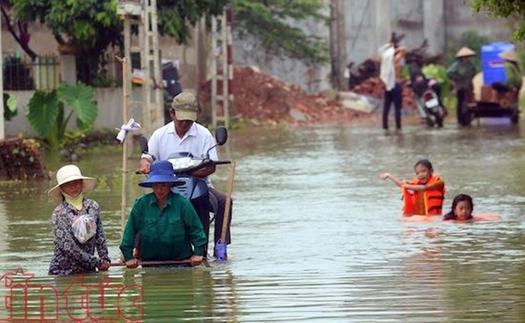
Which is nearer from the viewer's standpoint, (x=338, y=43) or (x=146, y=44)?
(x=146, y=44)

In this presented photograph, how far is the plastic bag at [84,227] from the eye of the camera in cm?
1148

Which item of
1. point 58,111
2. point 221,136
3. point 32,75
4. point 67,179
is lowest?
point 58,111

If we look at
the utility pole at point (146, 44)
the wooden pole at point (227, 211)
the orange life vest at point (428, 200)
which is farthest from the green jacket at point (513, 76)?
the wooden pole at point (227, 211)

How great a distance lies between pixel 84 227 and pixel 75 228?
3.0 inches

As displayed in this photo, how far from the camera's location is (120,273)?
1215 cm

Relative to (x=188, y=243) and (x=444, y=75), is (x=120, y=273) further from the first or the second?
(x=444, y=75)

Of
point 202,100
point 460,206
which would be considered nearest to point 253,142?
point 202,100

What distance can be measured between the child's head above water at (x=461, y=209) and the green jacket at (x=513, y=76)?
1771 centimetres

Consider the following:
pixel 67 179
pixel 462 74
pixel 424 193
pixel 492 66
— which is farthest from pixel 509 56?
pixel 67 179

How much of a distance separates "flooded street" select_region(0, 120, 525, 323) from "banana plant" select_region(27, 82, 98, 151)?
6.05 ft

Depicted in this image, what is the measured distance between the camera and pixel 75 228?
37.8 feet

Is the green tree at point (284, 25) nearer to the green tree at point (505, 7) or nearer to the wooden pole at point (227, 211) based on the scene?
the green tree at point (505, 7)

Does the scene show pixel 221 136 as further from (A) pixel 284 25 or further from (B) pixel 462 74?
(A) pixel 284 25

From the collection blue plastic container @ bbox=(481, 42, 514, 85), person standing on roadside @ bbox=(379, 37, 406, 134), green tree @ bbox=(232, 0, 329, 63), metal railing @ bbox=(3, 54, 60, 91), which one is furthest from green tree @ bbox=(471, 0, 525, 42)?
green tree @ bbox=(232, 0, 329, 63)
